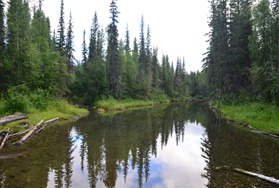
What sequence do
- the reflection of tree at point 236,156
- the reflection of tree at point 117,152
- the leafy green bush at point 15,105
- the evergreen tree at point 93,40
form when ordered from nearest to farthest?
1. the reflection of tree at point 236,156
2. the reflection of tree at point 117,152
3. the leafy green bush at point 15,105
4. the evergreen tree at point 93,40

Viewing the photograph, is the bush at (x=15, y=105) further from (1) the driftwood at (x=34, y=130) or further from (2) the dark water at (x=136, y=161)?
(2) the dark water at (x=136, y=161)

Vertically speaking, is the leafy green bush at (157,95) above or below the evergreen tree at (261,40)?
below

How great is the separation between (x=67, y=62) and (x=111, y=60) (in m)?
8.37

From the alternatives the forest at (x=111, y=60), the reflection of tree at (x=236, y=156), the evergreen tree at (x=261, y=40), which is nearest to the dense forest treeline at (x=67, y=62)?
the forest at (x=111, y=60)

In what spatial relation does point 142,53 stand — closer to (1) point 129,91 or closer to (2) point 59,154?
(1) point 129,91

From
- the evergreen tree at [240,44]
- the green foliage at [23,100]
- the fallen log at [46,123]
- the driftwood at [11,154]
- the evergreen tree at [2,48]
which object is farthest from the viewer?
the evergreen tree at [240,44]

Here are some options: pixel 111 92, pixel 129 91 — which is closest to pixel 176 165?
pixel 111 92

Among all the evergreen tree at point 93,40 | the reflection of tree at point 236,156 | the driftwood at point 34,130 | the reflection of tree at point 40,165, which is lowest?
the reflection of tree at point 236,156

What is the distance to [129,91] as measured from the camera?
5844cm

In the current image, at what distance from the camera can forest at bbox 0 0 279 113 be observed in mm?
25453

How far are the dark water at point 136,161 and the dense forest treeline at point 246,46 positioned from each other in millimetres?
13437

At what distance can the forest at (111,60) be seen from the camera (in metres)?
25.5

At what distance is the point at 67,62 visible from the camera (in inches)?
1802

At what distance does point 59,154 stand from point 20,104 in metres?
9.71
